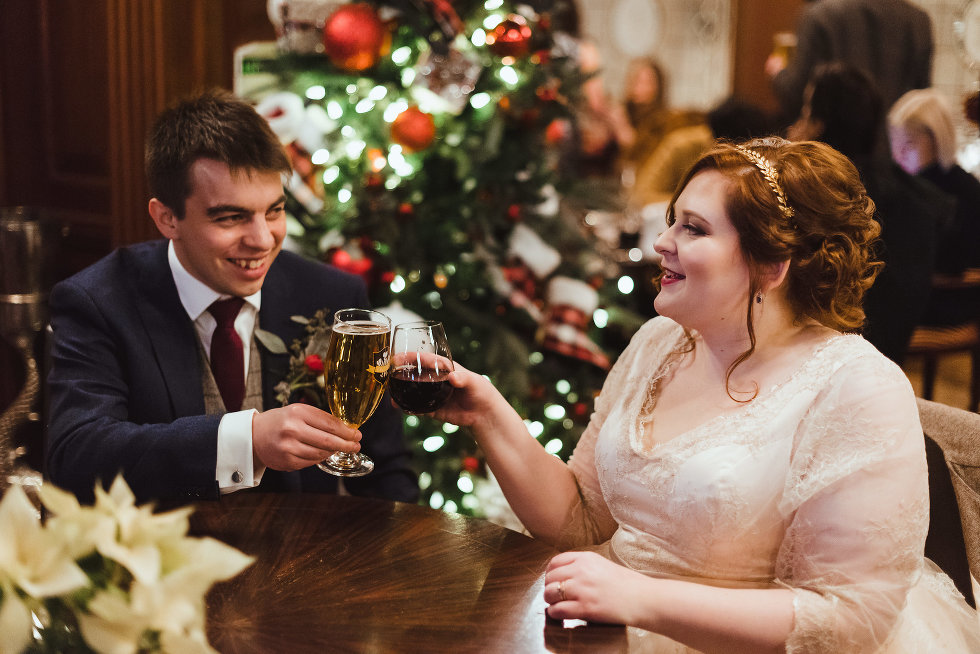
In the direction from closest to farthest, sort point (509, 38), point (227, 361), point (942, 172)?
point (227, 361) < point (509, 38) < point (942, 172)

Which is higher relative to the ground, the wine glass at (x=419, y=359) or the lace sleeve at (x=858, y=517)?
the wine glass at (x=419, y=359)

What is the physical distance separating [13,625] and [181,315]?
1.23m

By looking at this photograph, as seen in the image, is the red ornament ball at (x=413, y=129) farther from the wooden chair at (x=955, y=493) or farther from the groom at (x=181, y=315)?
the wooden chair at (x=955, y=493)

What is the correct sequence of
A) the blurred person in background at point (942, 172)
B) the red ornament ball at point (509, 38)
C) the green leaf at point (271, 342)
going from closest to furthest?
the green leaf at point (271, 342)
the red ornament ball at point (509, 38)
the blurred person in background at point (942, 172)

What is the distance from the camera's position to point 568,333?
10.6 feet

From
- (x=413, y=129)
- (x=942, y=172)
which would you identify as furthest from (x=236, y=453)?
(x=942, y=172)

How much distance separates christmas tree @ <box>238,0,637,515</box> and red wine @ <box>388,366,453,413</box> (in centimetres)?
132

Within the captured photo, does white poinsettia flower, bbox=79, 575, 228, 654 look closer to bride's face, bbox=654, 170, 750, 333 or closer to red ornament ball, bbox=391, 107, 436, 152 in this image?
bride's face, bbox=654, 170, 750, 333

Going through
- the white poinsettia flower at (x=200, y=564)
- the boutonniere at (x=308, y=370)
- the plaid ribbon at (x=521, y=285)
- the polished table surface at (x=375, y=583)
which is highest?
the white poinsettia flower at (x=200, y=564)

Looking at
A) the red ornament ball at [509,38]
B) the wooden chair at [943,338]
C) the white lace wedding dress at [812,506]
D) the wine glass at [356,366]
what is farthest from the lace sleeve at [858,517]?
the wooden chair at [943,338]

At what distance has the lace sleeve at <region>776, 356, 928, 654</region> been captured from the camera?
52.9 inches

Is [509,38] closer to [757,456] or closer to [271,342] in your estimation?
[271,342]

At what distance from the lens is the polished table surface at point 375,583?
1.23 m

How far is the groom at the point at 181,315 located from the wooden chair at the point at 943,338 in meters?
2.87
